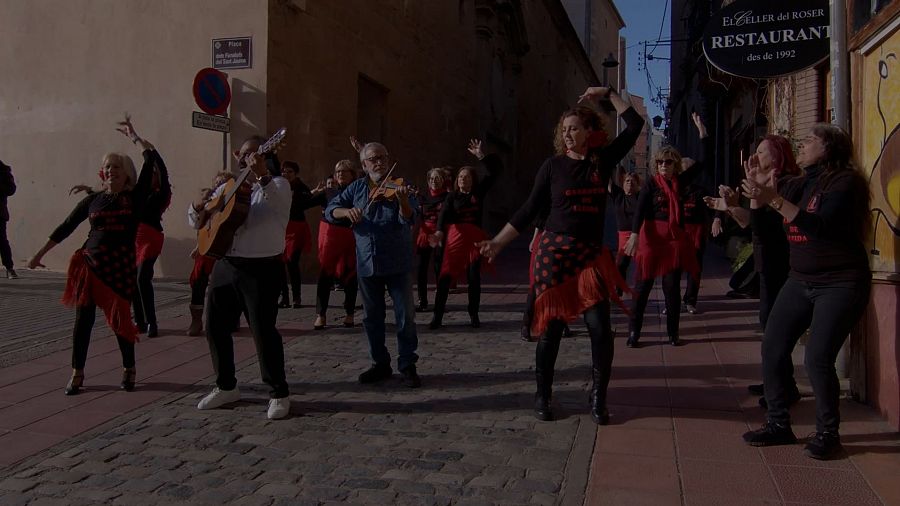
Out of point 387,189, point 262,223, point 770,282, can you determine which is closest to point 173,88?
point 387,189

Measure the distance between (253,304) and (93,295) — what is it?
52.1 inches

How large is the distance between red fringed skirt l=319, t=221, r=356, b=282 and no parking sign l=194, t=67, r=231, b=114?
323cm

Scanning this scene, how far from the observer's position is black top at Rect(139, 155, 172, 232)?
576 cm

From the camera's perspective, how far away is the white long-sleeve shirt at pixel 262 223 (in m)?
4.44

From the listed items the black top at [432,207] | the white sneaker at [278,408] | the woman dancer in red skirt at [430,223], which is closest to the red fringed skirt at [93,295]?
the white sneaker at [278,408]

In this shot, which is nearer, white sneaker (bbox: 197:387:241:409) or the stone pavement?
the stone pavement

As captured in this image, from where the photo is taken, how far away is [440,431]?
4.25 m

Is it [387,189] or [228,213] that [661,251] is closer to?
[387,189]

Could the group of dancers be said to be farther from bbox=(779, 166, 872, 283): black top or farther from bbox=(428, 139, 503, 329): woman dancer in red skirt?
bbox=(428, 139, 503, 329): woman dancer in red skirt

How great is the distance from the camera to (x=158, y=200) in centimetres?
648

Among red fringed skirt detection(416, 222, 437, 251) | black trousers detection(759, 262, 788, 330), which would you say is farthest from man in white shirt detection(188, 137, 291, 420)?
red fringed skirt detection(416, 222, 437, 251)

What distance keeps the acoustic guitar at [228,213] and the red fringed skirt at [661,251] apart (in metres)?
3.58

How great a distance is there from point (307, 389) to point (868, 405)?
3.60m

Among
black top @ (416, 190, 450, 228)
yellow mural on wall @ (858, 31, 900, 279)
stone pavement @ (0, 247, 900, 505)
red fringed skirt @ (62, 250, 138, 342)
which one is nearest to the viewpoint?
stone pavement @ (0, 247, 900, 505)
